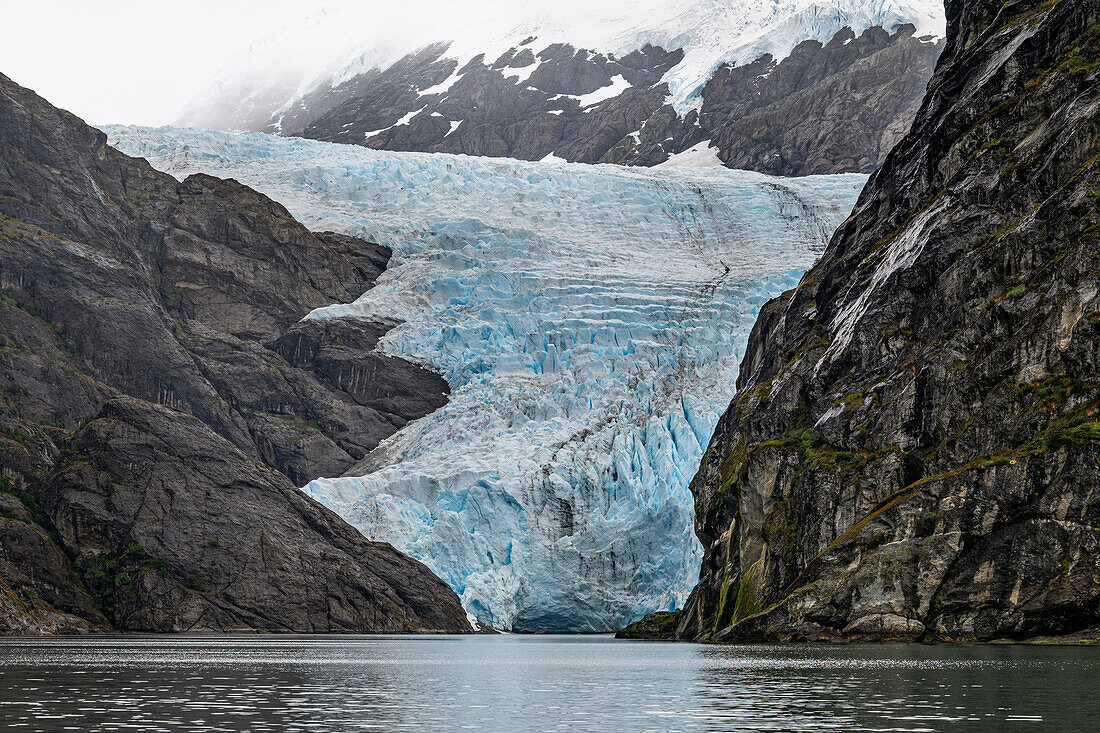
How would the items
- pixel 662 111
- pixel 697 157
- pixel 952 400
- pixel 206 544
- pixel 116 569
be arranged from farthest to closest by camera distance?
pixel 662 111 → pixel 697 157 → pixel 206 544 → pixel 116 569 → pixel 952 400

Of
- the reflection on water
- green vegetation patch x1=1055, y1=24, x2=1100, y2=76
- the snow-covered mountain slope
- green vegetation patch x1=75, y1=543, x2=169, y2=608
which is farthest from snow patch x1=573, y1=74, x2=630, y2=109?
the reflection on water

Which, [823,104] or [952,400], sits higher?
[823,104]

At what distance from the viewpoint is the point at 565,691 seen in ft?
86.0

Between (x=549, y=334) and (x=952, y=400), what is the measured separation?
49.6 meters

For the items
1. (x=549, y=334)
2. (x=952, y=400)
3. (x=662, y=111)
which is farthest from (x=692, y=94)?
(x=952, y=400)

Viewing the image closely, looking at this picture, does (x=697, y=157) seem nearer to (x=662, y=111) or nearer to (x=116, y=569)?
(x=662, y=111)

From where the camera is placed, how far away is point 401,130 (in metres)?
187

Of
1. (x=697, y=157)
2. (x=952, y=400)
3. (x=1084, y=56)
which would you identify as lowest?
(x=952, y=400)

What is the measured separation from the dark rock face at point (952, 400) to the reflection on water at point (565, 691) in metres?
4.58

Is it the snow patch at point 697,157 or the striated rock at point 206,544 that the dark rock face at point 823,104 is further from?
the striated rock at point 206,544

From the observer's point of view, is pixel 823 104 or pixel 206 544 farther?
pixel 823 104

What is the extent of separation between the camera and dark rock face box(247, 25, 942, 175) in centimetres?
15075

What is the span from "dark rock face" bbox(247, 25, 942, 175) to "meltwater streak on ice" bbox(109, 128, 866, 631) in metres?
27.6

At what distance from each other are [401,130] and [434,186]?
7462cm
